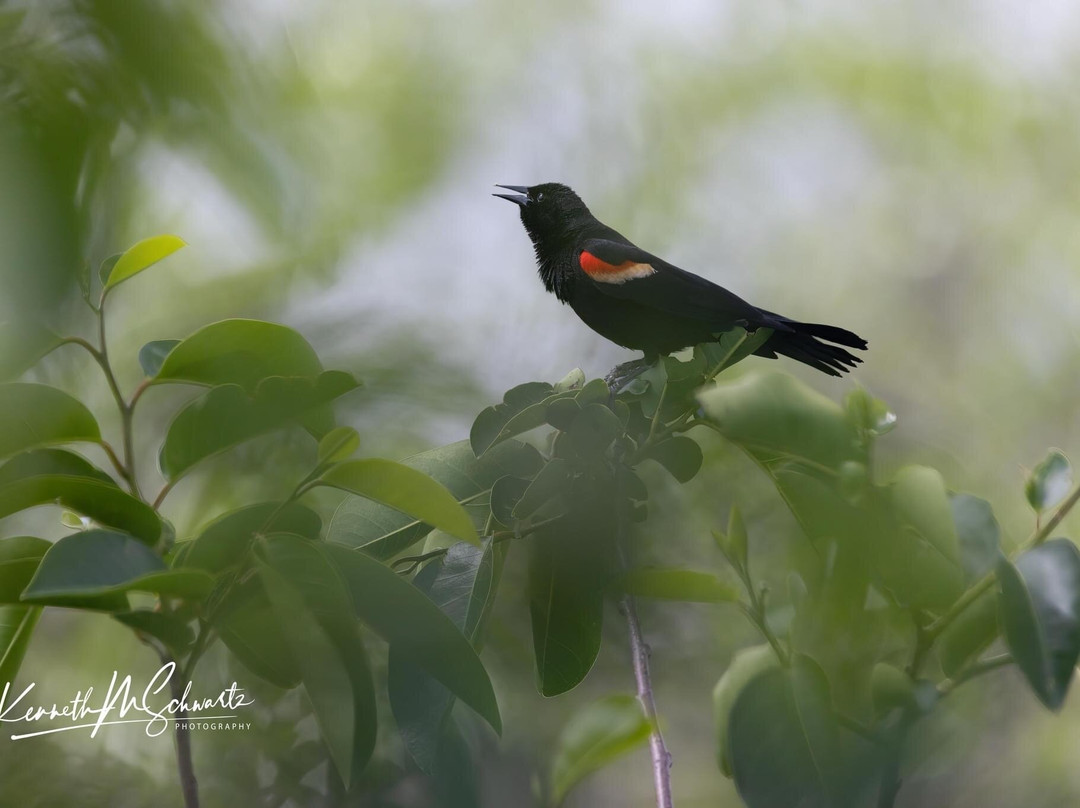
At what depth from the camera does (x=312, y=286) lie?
2113 millimetres

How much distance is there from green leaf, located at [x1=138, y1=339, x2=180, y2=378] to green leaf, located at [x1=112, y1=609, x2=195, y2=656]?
227 mm

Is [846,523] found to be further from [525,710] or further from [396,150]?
[396,150]

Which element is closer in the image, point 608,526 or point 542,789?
point 542,789

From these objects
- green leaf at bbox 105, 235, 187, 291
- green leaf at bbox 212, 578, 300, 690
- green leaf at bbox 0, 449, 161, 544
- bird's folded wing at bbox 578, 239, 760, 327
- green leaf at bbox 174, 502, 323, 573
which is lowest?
green leaf at bbox 212, 578, 300, 690

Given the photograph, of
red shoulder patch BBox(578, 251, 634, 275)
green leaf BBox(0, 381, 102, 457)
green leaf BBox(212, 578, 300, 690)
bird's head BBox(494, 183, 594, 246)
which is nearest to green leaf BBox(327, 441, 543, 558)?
green leaf BBox(212, 578, 300, 690)

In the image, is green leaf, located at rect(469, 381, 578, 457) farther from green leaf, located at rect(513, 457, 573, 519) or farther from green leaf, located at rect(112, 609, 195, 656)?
green leaf, located at rect(112, 609, 195, 656)

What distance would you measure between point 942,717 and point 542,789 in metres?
0.25

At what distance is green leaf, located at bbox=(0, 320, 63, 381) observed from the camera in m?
0.58

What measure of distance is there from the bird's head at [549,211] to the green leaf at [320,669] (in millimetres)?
1690

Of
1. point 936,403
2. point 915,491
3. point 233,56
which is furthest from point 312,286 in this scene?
point 936,403

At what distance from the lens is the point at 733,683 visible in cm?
62

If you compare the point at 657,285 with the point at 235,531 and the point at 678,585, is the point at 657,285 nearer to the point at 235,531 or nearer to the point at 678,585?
the point at 678,585

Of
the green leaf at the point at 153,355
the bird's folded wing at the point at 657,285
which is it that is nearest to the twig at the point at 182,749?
the green leaf at the point at 153,355

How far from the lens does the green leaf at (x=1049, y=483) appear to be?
1.84 feet
